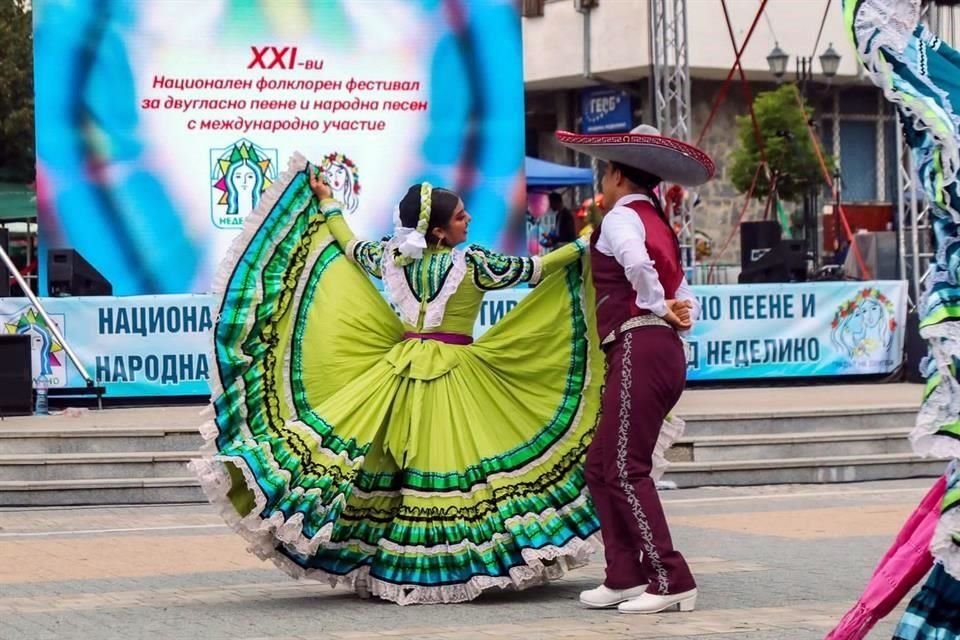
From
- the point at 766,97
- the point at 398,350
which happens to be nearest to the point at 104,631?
the point at 398,350

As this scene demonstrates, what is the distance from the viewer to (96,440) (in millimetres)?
12789

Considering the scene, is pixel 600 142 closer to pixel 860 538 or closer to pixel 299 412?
pixel 299 412

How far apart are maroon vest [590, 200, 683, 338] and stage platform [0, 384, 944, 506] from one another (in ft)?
18.4

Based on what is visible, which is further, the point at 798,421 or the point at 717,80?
the point at 717,80

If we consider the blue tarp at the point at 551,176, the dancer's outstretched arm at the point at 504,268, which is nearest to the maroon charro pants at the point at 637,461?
the dancer's outstretched arm at the point at 504,268

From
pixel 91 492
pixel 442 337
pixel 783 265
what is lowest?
pixel 91 492

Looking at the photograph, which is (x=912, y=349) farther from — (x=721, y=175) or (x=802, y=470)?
(x=721, y=175)

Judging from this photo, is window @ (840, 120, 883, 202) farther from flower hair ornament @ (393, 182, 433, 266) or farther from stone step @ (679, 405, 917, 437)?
flower hair ornament @ (393, 182, 433, 266)

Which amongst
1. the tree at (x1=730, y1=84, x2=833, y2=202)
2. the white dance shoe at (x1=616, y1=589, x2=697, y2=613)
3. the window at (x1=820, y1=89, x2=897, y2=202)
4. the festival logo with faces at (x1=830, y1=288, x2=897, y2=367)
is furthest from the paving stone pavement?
the window at (x1=820, y1=89, x2=897, y2=202)

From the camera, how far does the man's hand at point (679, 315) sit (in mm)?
7199

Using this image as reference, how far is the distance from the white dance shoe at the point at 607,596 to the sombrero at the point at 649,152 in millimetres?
1709

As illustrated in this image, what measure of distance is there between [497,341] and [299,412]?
3.02 feet

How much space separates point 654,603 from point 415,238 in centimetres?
185

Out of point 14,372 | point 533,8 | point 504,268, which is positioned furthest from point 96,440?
point 533,8
